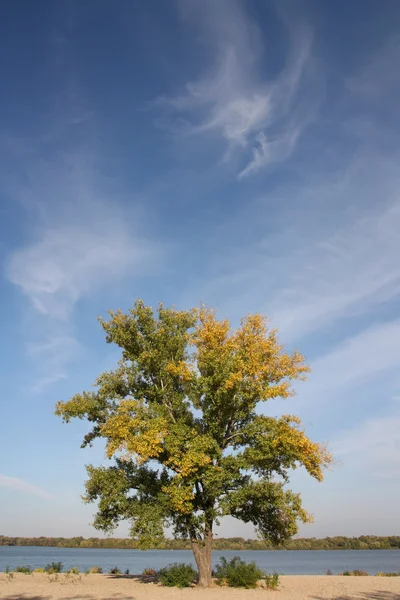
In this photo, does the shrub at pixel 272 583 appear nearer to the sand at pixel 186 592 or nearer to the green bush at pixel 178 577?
the sand at pixel 186 592

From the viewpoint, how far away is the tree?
64.6ft

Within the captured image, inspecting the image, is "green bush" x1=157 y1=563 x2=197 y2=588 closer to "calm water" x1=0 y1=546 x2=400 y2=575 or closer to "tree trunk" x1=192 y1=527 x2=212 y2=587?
"tree trunk" x1=192 y1=527 x2=212 y2=587

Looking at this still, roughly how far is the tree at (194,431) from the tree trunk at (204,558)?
4cm

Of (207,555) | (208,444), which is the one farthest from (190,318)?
(207,555)

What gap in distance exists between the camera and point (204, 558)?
824 inches

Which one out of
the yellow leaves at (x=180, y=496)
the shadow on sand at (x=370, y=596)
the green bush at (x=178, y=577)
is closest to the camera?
the shadow on sand at (x=370, y=596)

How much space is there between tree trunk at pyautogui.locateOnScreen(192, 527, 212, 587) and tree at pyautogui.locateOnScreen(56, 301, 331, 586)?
0.14 feet

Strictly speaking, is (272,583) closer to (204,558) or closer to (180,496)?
(204,558)

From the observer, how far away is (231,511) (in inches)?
842

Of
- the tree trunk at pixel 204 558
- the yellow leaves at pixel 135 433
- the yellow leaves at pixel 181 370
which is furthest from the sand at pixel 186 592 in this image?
the yellow leaves at pixel 181 370

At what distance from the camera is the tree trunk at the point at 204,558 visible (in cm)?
2077

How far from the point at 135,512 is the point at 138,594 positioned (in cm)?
330

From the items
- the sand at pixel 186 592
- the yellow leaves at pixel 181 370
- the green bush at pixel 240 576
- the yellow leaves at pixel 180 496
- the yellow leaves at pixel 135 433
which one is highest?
the yellow leaves at pixel 181 370

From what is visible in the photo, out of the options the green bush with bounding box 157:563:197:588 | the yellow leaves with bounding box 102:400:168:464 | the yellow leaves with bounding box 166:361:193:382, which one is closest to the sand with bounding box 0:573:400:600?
the green bush with bounding box 157:563:197:588
